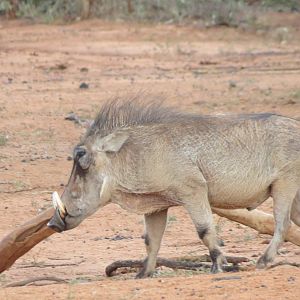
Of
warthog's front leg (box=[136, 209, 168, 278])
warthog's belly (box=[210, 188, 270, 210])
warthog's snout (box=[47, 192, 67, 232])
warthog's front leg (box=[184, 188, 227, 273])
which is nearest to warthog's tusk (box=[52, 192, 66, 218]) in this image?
warthog's snout (box=[47, 192, 67, 232])

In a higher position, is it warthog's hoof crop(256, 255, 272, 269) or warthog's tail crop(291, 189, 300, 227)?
warthog's tail crop(291, 189, 300, 227)

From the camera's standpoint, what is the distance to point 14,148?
1383cm

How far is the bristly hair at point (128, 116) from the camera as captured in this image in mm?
8031

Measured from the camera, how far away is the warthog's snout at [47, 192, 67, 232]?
781cm

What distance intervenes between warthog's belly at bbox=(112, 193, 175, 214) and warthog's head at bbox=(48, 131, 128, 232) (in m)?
0.12

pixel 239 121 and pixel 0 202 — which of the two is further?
pixel 0 202

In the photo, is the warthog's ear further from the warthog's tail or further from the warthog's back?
the warthog's tail

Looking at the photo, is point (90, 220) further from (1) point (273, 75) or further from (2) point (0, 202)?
(1) point (273, 75)

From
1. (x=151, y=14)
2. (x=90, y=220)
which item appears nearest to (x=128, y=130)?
(x=90, y=220)

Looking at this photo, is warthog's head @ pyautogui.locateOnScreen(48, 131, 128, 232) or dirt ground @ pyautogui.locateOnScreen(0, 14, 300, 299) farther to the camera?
warthog's head @ pyautogui.locateOnScreen(48, 131, 128, 232)

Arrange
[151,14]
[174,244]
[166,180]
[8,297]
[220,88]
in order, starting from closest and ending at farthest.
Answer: [8,297], [166,180], [174,244], [220,88], [151,14]

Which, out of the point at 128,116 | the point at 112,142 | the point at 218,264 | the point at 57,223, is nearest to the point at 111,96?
the point at 128,116

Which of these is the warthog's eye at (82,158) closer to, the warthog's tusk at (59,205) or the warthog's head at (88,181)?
the warthog's head at (88,181)

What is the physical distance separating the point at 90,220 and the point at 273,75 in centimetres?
1053
